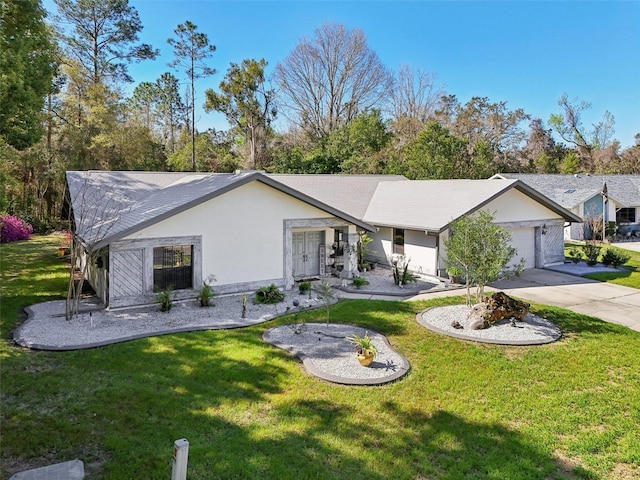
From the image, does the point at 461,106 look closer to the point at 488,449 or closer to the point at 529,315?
the point at 529,315

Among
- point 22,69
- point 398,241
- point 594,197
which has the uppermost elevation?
point 22,69

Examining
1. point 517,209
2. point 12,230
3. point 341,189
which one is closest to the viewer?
point 517,209

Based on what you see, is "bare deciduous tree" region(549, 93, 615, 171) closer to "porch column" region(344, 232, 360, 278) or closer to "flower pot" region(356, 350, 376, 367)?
"porch column" region(344, 232, 360, 278)

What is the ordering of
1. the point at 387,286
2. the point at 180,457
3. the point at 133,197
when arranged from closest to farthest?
the point at 180,457 < the point at 387,286 < the point at 133,197

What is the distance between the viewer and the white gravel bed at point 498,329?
10430 mm

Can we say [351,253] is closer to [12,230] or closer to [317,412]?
[317,412]

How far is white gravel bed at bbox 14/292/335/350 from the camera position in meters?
9.79

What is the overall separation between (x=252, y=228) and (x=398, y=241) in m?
7.72

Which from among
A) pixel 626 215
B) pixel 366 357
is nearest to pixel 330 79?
pixel 626 215

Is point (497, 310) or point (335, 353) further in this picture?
point (497, 310)

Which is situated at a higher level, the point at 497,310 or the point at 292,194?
the point at 292,194

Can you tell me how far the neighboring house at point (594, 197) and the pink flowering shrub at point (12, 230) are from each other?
33.0 metres

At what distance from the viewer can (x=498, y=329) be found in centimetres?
1116

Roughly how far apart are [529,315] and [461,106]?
126 ft
